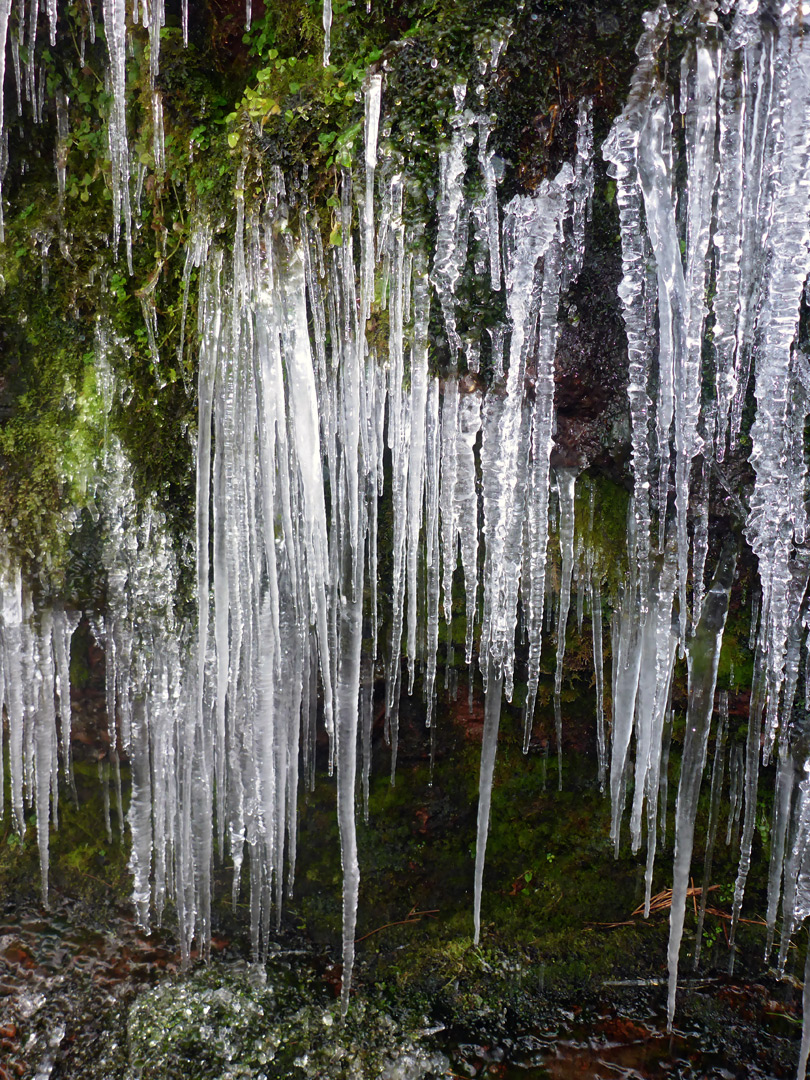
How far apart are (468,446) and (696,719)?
157cm

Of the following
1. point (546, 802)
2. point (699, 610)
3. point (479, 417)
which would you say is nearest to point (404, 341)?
point (479, 417)

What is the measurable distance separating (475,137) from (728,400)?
4.38ft

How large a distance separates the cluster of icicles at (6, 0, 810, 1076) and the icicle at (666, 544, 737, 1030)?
13 millimetres

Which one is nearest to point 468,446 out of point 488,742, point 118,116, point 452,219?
point 452,219

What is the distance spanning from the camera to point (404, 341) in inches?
112

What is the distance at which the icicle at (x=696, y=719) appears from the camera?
3.09 m

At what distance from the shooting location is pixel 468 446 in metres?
2.90

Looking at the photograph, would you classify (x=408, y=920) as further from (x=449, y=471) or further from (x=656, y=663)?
(x=449, y=471)

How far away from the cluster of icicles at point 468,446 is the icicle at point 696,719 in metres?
0.01

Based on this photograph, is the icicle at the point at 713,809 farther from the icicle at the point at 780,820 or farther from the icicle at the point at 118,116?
the icicle at the point at 118,116

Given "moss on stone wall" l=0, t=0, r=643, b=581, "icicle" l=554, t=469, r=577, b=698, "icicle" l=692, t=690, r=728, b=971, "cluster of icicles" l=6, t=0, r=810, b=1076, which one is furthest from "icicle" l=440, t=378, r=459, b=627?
"icicle" l=692, t=690, r=728, b=971

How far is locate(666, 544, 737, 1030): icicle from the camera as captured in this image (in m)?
3.09

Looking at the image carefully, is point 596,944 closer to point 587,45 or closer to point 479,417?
point 479,417

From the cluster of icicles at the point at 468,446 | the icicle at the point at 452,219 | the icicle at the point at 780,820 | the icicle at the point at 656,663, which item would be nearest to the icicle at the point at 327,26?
the cluster of icicles at the point at 468,446
